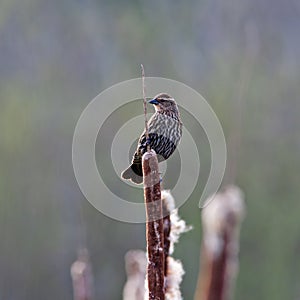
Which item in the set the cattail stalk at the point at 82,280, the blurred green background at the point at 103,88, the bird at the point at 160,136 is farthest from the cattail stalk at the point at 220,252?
the blurred green background at the point at 103,88

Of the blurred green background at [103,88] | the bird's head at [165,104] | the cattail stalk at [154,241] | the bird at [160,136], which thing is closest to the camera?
the cattail stalk at [154,241]

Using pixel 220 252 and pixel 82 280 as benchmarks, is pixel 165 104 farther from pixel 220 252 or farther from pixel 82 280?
pixel 220 252

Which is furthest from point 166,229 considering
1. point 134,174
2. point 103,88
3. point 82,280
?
point 103,88

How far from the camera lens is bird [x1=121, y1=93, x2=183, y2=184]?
2344 millimetres

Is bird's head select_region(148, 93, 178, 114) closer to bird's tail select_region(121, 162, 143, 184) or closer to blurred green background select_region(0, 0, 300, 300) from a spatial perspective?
bird's tail select_region(121, 162, 143, 184)

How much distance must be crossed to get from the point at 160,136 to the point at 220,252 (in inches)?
40.8

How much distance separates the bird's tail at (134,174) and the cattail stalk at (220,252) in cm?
74

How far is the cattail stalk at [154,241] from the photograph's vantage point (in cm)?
140

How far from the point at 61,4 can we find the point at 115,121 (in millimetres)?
1944

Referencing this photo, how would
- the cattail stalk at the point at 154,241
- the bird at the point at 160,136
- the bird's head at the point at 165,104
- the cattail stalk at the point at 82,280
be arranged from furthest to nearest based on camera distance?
the bird's head at the point at 165,104
the bird at the point at 160,136
the cattail stalk at the point at 82,280
the cattail stalk at the point at 154,241

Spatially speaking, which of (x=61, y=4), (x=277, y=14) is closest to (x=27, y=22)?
(x=61, y=4)

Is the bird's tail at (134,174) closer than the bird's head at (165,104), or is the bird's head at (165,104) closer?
the bird's tail at (134,174)

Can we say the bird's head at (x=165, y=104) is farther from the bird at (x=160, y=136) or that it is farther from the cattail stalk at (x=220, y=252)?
the cattail stalk at (x=220, y=252)

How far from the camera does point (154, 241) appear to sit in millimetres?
1440
